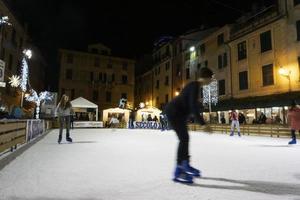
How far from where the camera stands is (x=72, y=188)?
423 centimetres

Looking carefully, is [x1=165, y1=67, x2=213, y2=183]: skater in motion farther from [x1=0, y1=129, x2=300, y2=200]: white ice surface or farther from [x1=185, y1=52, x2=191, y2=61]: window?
[x1=185, y1=52, x2=191, y2=61]: window

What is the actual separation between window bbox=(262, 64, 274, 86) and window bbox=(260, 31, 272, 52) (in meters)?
1.54

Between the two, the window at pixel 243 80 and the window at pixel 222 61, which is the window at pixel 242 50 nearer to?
the window at pixel 243 80

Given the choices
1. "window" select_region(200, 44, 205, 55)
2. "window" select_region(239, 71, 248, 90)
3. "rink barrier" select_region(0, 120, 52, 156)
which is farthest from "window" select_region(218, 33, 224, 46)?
"rink barrier" select_region(0, 120, 52, 156)

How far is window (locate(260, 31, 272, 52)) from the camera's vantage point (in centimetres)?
2480

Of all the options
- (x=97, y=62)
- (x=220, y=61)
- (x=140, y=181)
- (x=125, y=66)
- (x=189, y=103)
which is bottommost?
(x=140, y=181)

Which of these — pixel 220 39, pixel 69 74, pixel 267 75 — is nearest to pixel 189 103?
pixel 267 75

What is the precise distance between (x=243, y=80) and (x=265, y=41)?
439 cm

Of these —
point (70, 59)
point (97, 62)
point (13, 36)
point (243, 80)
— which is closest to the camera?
point (243, 80)

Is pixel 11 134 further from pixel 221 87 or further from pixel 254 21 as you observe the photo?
pixel 221 87

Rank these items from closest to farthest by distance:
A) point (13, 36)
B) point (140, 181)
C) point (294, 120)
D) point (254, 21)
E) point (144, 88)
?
point (140, 181) < point (294, 120) < point (254, 21) < point (13, 36) < point (144, 88)

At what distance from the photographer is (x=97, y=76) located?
2056 inches

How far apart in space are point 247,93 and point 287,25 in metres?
6.96

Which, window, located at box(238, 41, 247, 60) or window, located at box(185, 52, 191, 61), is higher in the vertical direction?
window, located at box(185, 52, 191, 61)
